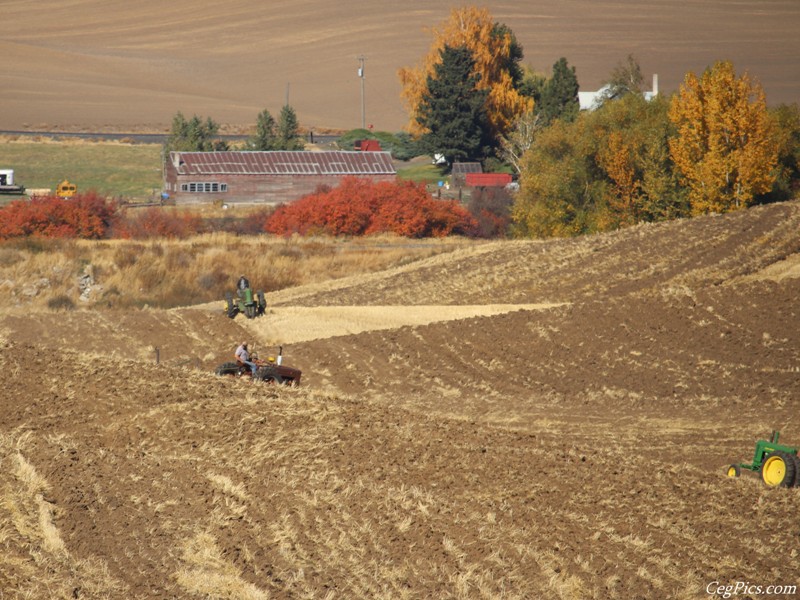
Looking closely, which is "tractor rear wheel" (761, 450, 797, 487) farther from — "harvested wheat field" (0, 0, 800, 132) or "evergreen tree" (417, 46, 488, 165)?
"harvested wheat field" (0, 0, 800, 132)

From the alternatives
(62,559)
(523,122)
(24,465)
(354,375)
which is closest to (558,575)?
(62,559)

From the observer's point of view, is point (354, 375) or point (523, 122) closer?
point (354, 375)

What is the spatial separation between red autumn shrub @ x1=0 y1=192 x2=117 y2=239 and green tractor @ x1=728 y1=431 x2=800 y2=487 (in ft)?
142

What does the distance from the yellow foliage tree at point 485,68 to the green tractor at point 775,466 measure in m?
72.2

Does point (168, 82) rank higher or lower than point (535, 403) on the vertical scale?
higher

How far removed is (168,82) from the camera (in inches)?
5625

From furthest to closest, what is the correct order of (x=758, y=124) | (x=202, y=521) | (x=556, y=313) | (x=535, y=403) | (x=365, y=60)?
(x=365, y=60)
(x=758, y=124)
(x=556, y=313)
(x=535, y=403)
(x=202, y=521)

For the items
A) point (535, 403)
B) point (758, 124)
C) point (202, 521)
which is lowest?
point (535, 403)

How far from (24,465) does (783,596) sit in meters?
9.43

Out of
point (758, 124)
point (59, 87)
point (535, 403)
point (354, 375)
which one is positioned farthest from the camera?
point (59, 87)

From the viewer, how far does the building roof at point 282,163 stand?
241 feet

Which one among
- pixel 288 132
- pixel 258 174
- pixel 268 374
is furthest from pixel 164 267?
pixel 288 132

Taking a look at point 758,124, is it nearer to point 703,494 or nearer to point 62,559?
point 703,494

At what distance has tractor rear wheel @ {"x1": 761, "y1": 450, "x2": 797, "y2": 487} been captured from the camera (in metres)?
17.6
